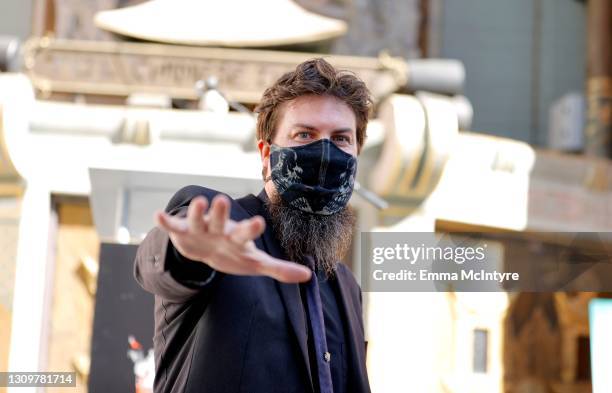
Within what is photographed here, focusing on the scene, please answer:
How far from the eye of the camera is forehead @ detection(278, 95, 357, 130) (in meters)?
1.60

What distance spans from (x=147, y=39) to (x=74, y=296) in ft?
6.36

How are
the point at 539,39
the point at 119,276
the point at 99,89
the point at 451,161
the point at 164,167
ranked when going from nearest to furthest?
the point at 119,276
the point at 164,167
the point at 451,161
the point at 99,89
the point at 539,39

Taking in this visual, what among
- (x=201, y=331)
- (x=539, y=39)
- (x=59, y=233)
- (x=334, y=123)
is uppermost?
(x=539, y=39)

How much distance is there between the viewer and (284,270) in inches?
45.3

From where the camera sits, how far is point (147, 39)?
20.9ft

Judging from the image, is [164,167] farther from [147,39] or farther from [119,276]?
[119,276]

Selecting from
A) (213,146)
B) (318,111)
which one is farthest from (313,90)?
(213,146)

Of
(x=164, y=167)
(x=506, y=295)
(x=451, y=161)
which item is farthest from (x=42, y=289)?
(x=506, y=295)

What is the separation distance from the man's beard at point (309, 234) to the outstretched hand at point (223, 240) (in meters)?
0.40

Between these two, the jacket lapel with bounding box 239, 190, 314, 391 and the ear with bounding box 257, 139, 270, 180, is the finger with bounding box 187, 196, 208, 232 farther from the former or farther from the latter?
the ear with bounding box 257, 139, 270, 180

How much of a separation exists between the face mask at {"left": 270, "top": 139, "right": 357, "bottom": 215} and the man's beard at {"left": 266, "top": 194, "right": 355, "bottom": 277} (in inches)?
0.7

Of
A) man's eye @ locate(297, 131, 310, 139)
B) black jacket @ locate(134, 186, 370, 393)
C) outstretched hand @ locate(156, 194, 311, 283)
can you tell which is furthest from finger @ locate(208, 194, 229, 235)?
man's eye @ locate(297, 131, 310, 139)

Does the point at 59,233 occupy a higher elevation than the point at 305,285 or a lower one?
higher

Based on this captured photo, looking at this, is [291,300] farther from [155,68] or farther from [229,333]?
[155,68]
